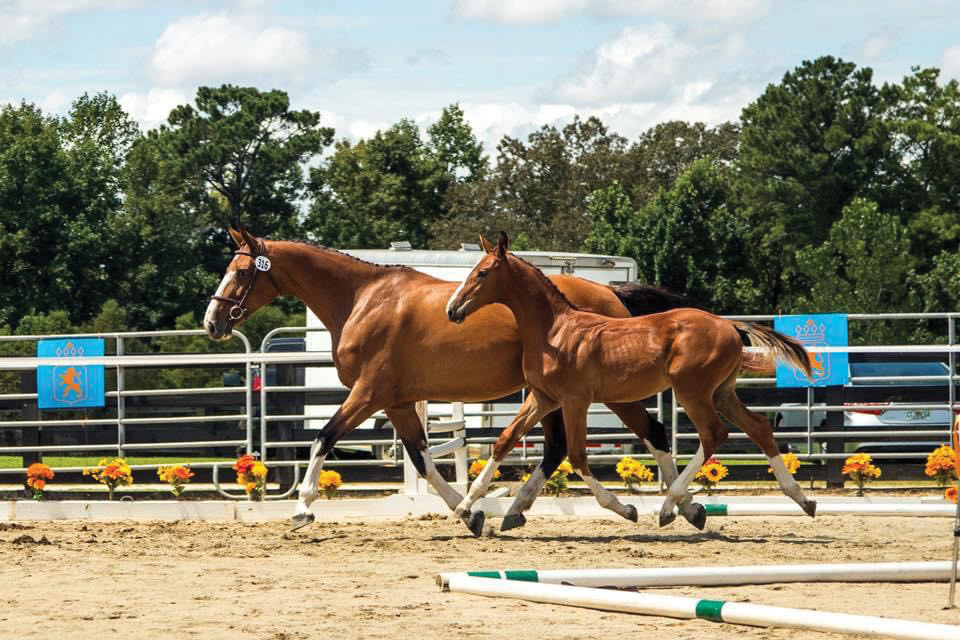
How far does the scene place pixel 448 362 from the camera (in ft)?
33.2

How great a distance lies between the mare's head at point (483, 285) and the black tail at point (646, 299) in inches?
53.9

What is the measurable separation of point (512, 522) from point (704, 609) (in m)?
4.05

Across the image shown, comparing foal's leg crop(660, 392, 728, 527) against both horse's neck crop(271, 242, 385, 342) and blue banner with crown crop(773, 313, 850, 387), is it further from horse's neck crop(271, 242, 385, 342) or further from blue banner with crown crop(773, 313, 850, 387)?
blue banner with crown crop(773, 313, 850, 387)

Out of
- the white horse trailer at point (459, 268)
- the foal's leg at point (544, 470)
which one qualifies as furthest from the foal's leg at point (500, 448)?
the white horse trailer at point (459, 268)

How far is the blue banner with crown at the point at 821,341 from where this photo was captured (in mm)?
14055

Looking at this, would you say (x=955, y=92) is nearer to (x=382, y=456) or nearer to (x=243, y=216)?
(x=243, y=216)

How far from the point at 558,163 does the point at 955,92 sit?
13.2 metres

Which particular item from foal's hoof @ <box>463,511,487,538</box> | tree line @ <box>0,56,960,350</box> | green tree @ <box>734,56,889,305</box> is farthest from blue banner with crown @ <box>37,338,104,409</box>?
green tree @ <box>734,56,889,305</box>

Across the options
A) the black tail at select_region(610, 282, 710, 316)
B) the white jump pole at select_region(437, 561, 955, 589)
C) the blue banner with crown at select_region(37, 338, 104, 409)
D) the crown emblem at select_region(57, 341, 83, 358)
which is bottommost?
the white jump pole at select_region(437, 561, 955, 589)

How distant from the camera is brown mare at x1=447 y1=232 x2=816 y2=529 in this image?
31.6 ft

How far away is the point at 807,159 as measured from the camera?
1800 inches

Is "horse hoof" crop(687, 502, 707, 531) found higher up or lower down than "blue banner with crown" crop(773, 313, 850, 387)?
lower down

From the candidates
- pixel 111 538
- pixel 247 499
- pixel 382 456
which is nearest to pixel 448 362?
pixel 111 538

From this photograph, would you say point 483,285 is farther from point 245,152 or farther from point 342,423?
point 245,152
